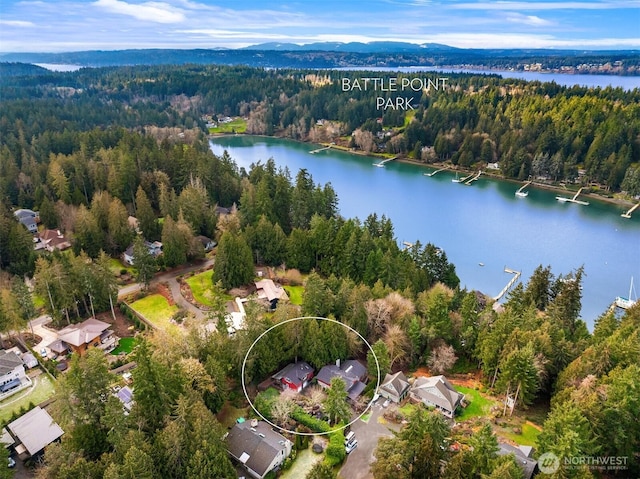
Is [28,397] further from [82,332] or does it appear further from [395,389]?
[395,389]

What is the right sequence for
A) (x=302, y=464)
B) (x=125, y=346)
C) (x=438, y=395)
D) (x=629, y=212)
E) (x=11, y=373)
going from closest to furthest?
(x=302, y=464) < (x=438, y=395) < (x=11, y=373) < (x=125, y=346) < (x=629, y=212)

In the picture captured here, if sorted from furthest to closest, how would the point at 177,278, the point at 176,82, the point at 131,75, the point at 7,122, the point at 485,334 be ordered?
the point at 131,75 → the point at 176,82 → the point at 7,122 → the point at 177,278 → the point at 485,334

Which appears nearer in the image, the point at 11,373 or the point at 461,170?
the point at 11,373

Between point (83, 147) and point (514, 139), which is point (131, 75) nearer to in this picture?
point (83, 147)

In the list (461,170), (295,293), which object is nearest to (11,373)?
(295,293)

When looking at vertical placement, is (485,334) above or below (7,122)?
below

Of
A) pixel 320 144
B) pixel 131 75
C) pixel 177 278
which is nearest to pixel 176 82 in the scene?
pixel 131 75
